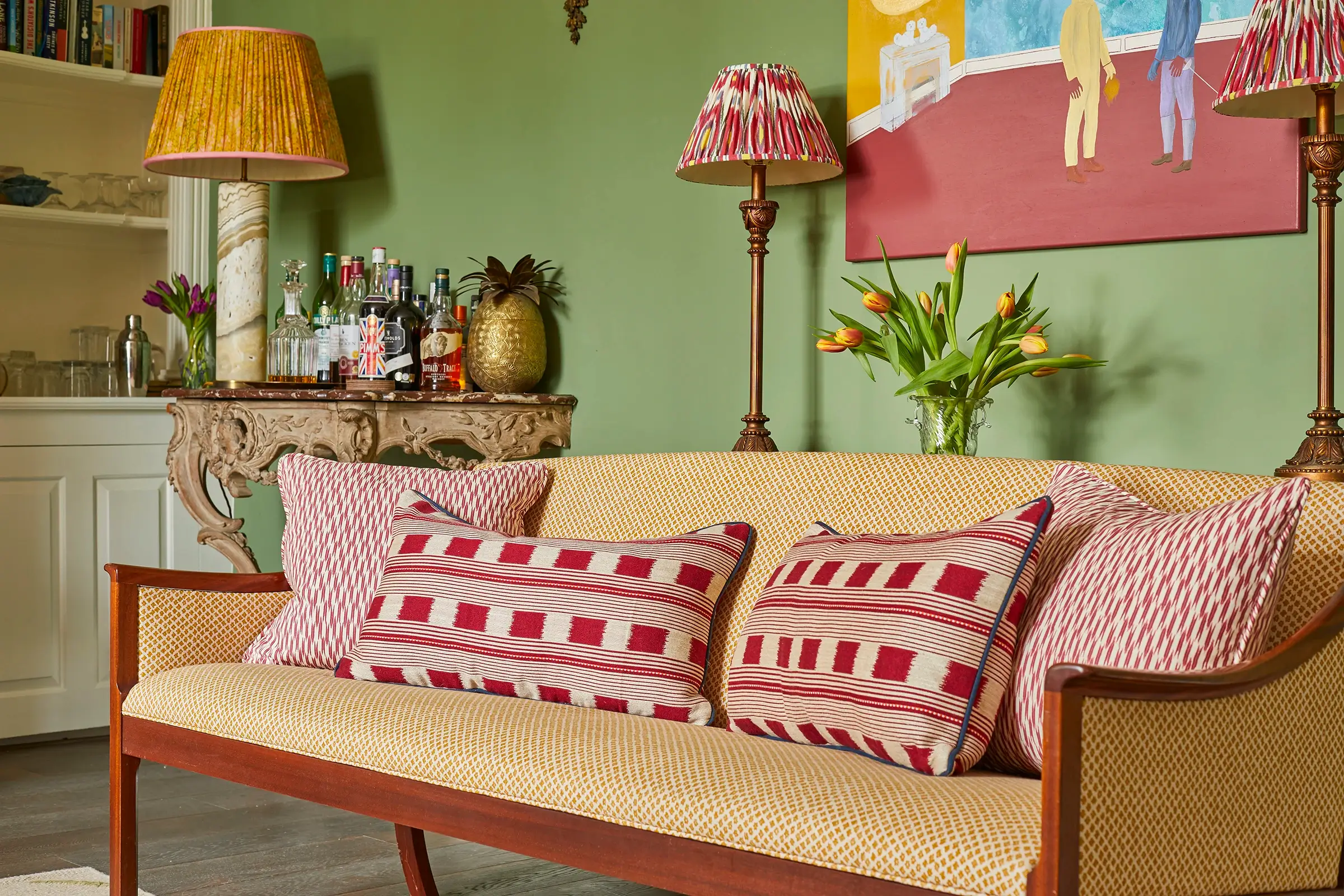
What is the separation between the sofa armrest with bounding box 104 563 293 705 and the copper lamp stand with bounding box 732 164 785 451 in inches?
34.4

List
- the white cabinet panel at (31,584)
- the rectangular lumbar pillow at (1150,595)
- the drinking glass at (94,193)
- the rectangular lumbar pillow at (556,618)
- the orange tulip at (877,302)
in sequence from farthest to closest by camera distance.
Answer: the drinking glass at (94,193), the white cabinet panel at (31,584), the orange tulip at (877,302), the rectangular lumbar pillow at (556,618), the rectangular lumbar pillow at (1150,595)

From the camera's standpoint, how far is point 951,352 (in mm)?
2252

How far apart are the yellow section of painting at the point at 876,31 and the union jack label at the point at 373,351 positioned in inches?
45.7


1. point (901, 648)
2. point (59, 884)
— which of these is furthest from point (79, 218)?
point (901, 648)

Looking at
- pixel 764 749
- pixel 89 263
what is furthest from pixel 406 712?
pixel 89 263

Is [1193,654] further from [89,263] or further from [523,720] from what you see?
[89,263]

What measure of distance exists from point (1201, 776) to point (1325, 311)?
2.81ft

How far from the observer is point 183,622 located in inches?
89.7

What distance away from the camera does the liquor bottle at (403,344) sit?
10.4 ft

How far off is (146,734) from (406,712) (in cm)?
56

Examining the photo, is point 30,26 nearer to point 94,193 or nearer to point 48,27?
point 48,27

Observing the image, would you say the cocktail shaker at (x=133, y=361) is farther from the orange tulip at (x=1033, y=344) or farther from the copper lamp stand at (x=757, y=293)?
the orange tulip at (x=1033, y=344)

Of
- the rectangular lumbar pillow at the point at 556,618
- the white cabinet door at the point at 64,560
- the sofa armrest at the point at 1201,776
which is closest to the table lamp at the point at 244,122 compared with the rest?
the white cabinet door at the point at 64,560

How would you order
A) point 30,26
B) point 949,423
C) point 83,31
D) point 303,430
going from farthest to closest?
point 83,31, point 30,26, point 303,430, point 949,423
